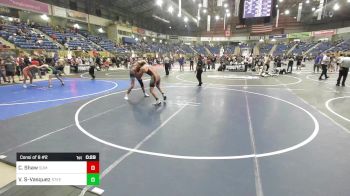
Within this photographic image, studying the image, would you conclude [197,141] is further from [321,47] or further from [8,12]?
[321,47]

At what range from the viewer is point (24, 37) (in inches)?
836

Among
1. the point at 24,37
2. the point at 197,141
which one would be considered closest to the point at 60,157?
the point at 197,141

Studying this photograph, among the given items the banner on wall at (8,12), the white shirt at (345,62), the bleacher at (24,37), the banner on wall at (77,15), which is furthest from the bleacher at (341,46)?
the banner on wall at (8,12)

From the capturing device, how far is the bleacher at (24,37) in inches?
778

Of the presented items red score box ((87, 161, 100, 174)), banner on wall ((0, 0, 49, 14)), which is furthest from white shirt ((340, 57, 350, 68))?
banner on wall ((0, 0, 49, 14))

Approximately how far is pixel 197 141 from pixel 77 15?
111ft

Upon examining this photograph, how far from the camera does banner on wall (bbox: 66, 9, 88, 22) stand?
101 ft

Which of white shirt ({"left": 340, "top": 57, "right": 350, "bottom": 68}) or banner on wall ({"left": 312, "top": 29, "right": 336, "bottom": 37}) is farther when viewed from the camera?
banner on wall ({"left": 312, "top": 29, "right": 336, "bottom": 37})

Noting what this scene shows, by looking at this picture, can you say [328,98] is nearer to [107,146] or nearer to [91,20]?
[107,146]

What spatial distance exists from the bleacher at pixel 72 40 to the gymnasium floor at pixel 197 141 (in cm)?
2002

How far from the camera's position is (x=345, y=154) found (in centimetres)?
404

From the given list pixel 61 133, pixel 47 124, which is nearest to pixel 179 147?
Answer: pixel 61 133

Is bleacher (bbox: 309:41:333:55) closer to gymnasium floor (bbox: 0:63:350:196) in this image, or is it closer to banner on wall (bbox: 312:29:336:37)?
banner on wall (bbox: 312:29:336:37)
